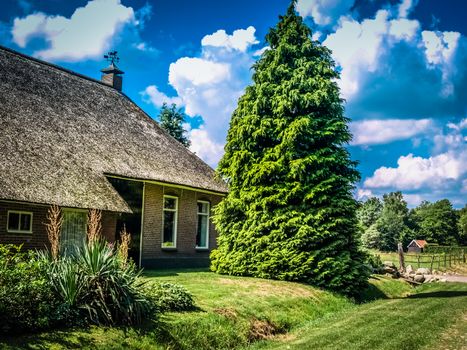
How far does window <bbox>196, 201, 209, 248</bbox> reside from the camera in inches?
923

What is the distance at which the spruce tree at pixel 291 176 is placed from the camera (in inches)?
641

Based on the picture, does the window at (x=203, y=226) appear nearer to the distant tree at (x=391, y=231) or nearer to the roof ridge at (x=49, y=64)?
the roof ridge at (x=49, y=64)

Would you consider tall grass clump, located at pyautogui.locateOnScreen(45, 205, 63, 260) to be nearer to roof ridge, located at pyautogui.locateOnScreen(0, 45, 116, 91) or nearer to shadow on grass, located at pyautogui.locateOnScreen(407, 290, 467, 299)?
roof ridge, located at pyautogui.locateOnScreen(0, 45, 116, 91)

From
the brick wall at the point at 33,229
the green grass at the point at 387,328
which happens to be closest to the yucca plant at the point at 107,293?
the green grass at the point at 387,328

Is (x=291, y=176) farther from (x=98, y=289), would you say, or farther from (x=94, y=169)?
(x=98, y=289)

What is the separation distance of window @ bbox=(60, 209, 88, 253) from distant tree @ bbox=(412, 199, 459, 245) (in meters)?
93.0

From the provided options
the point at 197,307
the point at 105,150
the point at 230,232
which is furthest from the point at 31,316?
the point at 105,150

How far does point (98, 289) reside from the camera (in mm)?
8211

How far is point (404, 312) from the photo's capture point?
1337 cm

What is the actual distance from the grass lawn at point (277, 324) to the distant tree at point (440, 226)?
8855 centimetres

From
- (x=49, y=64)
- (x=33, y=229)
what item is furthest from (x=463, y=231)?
(x=33, y=229)

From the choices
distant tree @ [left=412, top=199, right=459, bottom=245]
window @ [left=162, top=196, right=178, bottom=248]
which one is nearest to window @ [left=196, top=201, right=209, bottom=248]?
window @ [left=162, top=196, right=178, bottom=248]

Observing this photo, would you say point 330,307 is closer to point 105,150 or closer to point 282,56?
point 282,56

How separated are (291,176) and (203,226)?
835 cm
